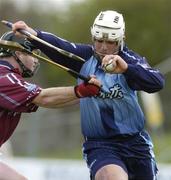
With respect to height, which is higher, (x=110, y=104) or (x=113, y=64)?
(x=113, y=64)

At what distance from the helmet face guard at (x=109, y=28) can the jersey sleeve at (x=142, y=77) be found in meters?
0.28

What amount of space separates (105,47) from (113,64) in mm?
596

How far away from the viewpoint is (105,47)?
29.0 ft

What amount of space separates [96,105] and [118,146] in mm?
500

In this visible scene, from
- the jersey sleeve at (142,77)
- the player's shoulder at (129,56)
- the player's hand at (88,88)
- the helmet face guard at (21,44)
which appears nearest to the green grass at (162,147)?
the player's shoulder at (129,56)

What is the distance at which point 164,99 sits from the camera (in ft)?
95.6

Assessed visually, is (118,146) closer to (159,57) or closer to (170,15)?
(159,57)

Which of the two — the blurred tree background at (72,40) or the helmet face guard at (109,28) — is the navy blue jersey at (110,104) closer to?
the helmet face guard at (109,28)

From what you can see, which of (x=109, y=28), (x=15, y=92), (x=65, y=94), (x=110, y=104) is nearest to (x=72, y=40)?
(x=110, y=104)

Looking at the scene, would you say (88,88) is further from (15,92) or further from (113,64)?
(15,92)

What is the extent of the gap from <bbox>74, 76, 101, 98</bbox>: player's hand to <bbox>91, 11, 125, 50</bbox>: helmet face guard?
667 millimetres

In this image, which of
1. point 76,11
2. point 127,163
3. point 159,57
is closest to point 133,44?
point 159,57

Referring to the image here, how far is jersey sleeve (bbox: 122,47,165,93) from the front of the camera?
8656 millimetres

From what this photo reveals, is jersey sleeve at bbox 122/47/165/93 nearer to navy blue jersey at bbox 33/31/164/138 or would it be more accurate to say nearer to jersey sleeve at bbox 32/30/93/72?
navy blue jersey at bbox 33/31/164/138
